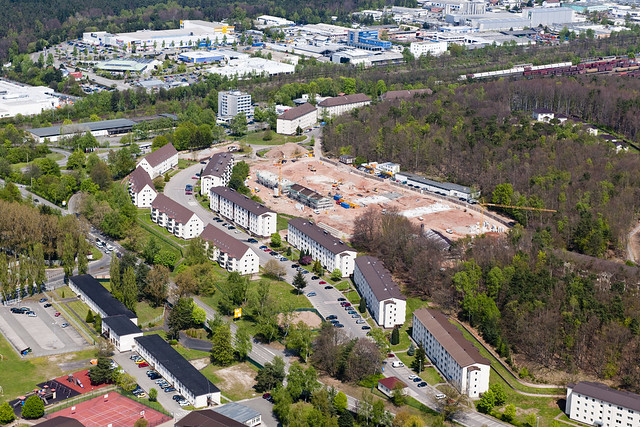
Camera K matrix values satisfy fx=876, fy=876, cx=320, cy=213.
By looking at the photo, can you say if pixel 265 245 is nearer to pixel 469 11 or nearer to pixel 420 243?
pixel 420 243

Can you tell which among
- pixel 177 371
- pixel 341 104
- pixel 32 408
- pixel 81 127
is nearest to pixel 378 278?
pixel 177 371

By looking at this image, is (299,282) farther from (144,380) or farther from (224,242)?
(144,380)

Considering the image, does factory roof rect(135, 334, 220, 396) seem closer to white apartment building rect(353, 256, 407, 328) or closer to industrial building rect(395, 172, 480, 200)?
white apartment building rect(353, 256, 407, 328)

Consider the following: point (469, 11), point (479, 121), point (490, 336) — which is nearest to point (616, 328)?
point (490, 336)

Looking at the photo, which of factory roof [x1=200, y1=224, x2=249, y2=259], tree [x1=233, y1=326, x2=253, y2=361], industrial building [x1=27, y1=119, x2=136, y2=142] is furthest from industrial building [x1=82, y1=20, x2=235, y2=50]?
tree [x1=233, y1=326, x2=253, y2=361]

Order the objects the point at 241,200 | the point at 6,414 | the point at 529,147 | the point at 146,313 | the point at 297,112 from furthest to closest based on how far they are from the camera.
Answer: the point at 297,112 → the point at 529,147 → the point at 241,200 → the point at 146,313 → the point at 6,414

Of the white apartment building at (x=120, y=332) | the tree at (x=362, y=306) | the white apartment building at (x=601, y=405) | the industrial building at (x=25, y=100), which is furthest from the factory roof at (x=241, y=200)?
the industrial building at (x=25, y=100)

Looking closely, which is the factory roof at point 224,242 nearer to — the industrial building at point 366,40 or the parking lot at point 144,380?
the parking lot at point 144,380
